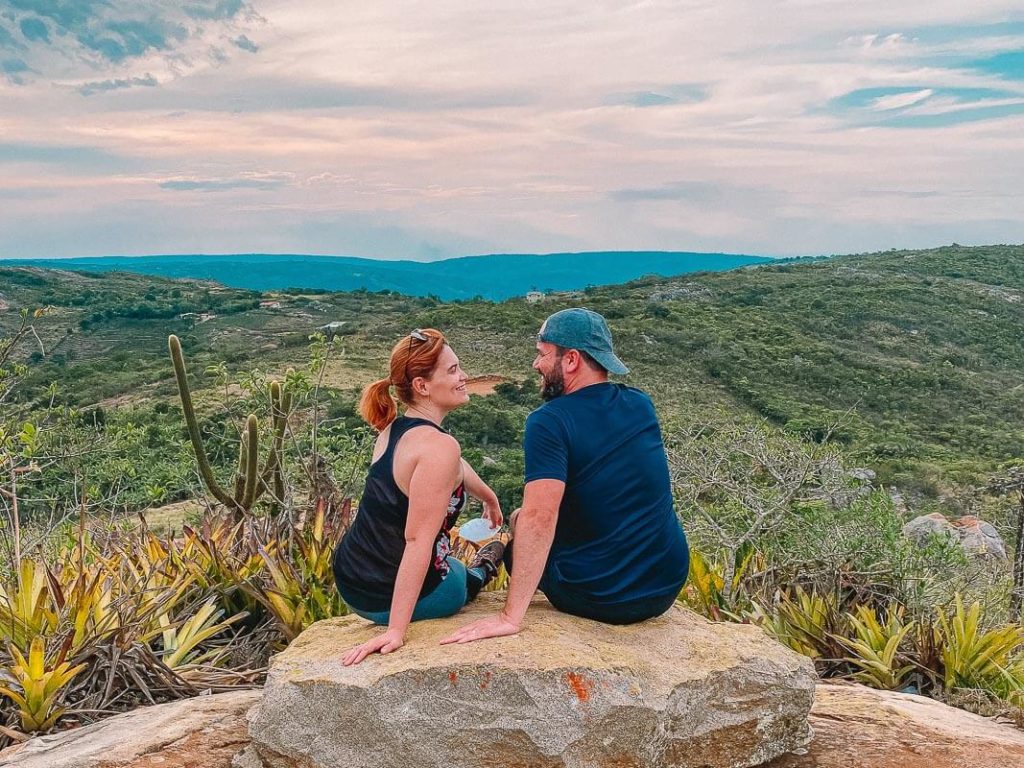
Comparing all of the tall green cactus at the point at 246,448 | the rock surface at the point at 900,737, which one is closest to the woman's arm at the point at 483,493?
the rock surface at the point at 900,737

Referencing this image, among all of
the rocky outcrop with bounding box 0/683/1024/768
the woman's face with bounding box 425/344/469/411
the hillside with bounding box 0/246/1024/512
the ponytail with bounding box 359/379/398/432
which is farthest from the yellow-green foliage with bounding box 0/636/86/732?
the hillside with bounding box 0/246/1024/512

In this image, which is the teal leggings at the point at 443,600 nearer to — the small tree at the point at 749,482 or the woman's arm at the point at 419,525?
the woman's arm at the point at 419,525

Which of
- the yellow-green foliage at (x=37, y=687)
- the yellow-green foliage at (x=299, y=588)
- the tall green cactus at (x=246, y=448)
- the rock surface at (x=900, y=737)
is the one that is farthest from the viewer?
the tall green cactus at (x=246, y=448)

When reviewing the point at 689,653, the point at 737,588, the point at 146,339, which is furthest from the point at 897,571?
the point at 146,339

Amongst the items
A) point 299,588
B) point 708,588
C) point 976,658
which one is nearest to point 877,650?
point 976,658

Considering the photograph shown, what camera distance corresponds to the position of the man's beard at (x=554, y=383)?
153 inches

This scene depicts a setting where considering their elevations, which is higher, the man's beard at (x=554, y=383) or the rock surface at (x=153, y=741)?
the man's beard at (x=554, y=383)

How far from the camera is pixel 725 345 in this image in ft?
127

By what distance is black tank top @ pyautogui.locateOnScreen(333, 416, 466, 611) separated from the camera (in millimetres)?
3840

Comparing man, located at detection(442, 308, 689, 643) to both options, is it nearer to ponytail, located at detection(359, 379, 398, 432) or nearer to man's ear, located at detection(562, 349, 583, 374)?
man's ear, located at detection(562, 349, 583, 374)

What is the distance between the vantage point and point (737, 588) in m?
6.12

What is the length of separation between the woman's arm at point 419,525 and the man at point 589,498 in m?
0.22

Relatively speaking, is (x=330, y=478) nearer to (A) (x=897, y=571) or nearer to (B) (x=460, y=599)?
(B) (x=460, y=599)

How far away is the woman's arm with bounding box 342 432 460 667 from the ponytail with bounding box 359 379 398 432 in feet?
0.95
